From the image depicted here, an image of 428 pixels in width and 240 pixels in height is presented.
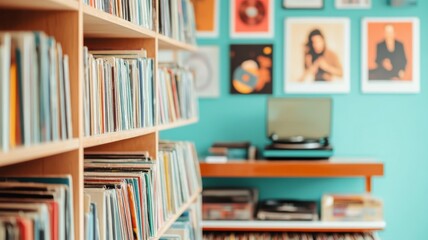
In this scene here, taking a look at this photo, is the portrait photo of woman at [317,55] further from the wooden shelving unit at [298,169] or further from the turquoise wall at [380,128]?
the wooden shelving unit at [298,169]

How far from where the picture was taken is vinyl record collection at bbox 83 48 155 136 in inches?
78.9

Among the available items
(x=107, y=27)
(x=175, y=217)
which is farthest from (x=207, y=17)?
(x=107, y=27)

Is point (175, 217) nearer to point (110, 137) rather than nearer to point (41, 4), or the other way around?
point (110, 137)

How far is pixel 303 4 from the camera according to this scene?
454cm

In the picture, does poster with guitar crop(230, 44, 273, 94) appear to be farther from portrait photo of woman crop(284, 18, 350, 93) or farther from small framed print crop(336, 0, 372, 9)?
small framed print crop(336, 0, 372, 9)

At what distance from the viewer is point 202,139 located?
15.2ft

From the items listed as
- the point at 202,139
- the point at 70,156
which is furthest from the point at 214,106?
the point at 70,156

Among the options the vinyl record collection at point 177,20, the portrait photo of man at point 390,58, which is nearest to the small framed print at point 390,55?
the portrait photo of man at point 390,58

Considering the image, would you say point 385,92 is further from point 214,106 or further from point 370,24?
point 214,106

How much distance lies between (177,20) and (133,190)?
1215mm

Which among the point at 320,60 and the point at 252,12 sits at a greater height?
the point at 252,12

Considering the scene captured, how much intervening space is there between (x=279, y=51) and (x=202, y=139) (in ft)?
2.43

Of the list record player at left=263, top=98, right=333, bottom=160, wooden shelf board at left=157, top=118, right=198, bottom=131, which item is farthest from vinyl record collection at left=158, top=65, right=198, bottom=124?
record player at left=263, top=98, right=333, bottom=160

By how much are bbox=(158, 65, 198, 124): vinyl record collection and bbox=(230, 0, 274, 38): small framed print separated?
2.78 ft
